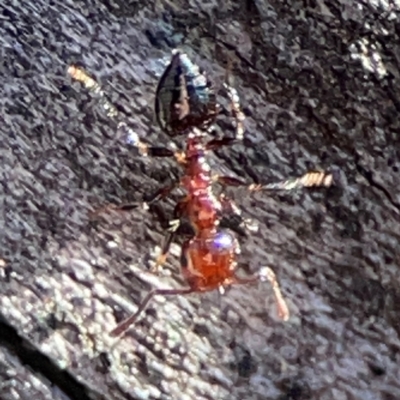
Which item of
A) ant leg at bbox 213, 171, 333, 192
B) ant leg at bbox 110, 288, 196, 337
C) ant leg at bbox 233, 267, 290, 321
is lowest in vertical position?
ant leg at bbox 110, 288, 196, 337

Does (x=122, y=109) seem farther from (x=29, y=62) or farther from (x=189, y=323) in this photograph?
(x=189, y=323)

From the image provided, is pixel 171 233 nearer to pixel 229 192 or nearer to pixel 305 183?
pixel 229 192

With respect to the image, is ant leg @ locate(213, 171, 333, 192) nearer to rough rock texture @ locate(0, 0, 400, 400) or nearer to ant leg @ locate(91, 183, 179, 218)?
rough rock texture @ locate(0, 0, 400, 400)

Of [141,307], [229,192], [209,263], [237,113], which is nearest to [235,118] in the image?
[237,113]

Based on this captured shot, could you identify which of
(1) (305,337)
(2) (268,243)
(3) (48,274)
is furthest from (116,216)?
(1) (305,337)

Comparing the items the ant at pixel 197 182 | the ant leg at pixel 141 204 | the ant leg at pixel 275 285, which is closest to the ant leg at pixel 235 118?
the ant at pixel 197 182

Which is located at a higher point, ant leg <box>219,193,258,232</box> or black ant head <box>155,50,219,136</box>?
black ant head <box>155,50,219,136</box>

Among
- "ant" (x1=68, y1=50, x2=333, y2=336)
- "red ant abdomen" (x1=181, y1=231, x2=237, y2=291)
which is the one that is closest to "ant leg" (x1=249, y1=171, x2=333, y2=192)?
"ant" (x1=68, y1=50, x2=333, y2=336)
